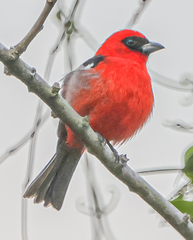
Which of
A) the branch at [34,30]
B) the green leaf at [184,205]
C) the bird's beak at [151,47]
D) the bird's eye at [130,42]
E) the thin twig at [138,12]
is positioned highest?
the bird's eye at [130,42]

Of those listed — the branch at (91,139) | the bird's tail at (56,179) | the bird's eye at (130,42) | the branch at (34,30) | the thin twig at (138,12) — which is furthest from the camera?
the bird's eye at (130,42)

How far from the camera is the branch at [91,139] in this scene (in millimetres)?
2369

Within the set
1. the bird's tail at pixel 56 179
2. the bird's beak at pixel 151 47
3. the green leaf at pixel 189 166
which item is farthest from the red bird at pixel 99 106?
the green leaf at pixel 189 166

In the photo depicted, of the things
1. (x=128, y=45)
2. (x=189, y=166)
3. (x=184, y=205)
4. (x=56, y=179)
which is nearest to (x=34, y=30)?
(x=189, y=166)

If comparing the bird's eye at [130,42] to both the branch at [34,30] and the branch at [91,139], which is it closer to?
the branch at [91,139]

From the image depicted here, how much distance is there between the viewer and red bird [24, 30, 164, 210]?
346 cm

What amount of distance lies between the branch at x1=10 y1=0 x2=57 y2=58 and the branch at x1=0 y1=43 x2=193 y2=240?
0.19 ft

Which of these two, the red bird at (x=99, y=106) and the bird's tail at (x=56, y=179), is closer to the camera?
the red bird at (x=99, y=106)

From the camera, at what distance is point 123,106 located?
352 cm

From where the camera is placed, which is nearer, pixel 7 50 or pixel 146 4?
pixel 7 50

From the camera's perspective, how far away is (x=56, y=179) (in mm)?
3969

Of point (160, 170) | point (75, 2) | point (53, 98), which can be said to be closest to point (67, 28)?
point (75, 2)

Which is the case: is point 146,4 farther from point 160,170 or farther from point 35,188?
point 35,188

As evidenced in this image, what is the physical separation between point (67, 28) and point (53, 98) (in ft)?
3.41
